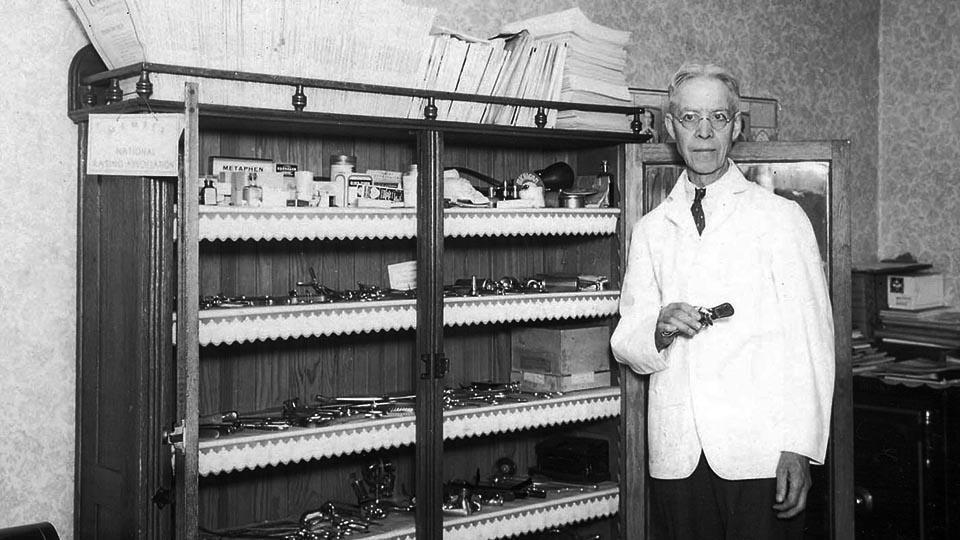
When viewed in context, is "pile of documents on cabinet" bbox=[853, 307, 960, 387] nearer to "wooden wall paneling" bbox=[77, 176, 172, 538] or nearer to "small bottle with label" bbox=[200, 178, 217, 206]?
"small bottle with label" bbox=[200, 178, 217, 206]

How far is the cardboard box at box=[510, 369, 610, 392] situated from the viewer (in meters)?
3.35

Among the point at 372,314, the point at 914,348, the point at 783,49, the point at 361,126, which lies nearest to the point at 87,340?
the point at 372,314

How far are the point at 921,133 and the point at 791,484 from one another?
309 centimetres

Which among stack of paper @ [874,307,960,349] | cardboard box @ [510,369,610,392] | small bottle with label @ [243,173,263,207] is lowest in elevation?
cardboard box @ [510,369,610,392]

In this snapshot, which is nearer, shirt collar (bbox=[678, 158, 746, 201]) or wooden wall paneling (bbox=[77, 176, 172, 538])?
wooden wall paneling (bbox=[77, 176, 172, 538])

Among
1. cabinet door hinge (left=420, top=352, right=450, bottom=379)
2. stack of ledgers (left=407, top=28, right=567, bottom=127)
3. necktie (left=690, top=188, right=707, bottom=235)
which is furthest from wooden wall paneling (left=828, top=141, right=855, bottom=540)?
cabinet door hinge (left=420, top=352, right=450, bottom=379)

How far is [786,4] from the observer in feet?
15.7

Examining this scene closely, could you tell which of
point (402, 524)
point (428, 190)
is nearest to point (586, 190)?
point (428, 190)

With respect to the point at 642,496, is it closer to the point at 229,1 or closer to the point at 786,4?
the point at 229,1

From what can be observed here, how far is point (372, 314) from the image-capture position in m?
2.79

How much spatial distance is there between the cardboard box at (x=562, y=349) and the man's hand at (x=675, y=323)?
17.6 inches

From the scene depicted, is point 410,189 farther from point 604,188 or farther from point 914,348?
point 914,348

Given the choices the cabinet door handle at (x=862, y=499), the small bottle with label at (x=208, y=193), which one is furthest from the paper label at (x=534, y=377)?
the small bottle with label at (x=208, y=193)

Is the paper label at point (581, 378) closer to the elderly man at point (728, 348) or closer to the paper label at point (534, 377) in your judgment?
the paper label at point (534, 377)
